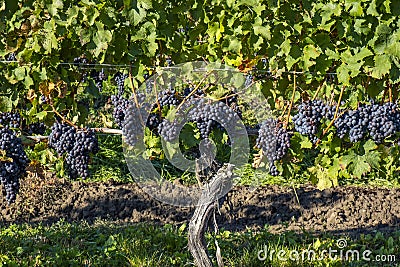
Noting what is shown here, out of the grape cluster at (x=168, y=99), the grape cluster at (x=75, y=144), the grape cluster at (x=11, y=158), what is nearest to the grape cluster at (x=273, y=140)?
the grape cluster at (x=168, y=99)

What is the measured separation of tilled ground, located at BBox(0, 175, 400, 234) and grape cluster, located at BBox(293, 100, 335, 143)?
196cm

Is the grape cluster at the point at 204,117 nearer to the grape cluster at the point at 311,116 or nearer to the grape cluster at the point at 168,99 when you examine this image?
the grape cluster at the point at 168,99

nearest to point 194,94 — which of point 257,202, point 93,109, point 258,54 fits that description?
point 258,54

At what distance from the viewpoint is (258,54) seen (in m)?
3.72

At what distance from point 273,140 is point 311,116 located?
0.73ft

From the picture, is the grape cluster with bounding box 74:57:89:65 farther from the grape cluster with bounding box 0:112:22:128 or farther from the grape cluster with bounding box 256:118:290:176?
the grape cluster with bounding box 256:118:290:176

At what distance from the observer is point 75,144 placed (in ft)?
12.1

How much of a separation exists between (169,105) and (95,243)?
5.32 ft

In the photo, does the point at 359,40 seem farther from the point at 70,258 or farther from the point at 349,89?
the point at 70,258

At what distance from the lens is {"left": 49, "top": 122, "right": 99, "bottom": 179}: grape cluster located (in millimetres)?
3682

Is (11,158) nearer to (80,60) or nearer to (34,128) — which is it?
(34,128)

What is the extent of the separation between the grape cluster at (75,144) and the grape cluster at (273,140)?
85 centimetres

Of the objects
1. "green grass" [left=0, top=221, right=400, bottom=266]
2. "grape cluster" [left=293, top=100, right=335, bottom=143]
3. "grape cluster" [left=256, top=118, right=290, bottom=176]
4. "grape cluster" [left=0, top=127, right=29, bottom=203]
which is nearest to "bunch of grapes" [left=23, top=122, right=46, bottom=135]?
"grape cluster" [left=0, top=127, right=29, bottom=203]

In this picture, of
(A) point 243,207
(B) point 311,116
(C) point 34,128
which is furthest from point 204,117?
(A) point 243,207
